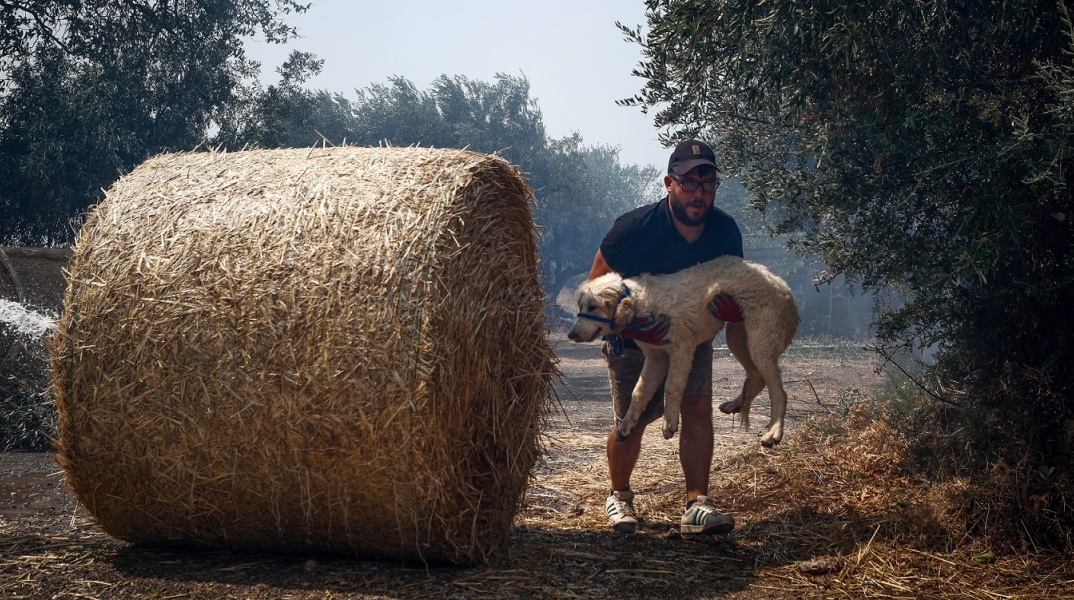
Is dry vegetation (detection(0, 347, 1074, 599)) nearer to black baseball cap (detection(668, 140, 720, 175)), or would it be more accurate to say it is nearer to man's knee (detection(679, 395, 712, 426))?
man's knee (detection(679, 395, 712, 426))

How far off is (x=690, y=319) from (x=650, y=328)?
0.27 metres

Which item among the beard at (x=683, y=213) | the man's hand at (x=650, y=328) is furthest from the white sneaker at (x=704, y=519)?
the beard at (x=683, y=213)

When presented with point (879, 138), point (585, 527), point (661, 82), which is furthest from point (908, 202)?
point (585, 527)

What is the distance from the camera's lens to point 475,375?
4527mm

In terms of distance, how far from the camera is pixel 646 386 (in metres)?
5.68

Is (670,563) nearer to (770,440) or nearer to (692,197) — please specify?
(770,440)

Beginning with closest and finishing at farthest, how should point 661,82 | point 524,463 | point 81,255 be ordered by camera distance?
1. point 81,255
2. point 524,463
3. point 661,82

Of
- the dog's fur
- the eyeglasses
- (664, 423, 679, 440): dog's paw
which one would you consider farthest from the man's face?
(664, 423, 679, 440): dog's paw

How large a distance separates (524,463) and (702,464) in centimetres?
131

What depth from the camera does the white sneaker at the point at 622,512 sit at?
216 inches

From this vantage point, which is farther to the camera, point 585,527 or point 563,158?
point 563,158

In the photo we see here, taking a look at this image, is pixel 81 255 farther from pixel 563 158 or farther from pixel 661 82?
pixel 563 158

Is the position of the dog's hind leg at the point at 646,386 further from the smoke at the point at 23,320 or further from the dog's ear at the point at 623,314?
the smoke at the point at 23,320

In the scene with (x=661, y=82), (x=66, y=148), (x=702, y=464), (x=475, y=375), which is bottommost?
(x=702, y=464)
